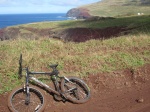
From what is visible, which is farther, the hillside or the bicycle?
the hillside

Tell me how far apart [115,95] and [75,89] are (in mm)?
1530

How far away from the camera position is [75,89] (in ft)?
30.8

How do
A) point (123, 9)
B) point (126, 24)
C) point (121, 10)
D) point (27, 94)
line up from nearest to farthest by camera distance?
point (27, 94) < point (126, 24) < point (121, 10) < point (123, 9)

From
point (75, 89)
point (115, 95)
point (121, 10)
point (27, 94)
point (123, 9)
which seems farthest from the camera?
point (123, 9)

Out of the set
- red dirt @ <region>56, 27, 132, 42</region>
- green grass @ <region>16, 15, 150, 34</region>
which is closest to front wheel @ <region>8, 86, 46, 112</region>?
green grass @ <region>16, 15, 150, 34</region>

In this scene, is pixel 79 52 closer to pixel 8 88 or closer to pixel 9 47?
pixel 9 47

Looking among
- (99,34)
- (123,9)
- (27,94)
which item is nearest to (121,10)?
(123,9)

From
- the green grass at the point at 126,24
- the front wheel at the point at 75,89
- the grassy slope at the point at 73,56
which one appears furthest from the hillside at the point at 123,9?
the front wheel at the point at 75,89

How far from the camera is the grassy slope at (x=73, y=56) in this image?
10.7 m

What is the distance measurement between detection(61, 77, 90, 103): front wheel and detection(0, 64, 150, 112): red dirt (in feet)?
0.65

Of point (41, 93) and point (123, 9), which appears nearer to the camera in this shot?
point (41, 93)

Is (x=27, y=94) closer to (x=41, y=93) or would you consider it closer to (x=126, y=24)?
(x=41, y=93)

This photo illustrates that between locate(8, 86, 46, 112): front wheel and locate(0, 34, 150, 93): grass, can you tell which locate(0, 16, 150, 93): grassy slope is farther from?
locate(8, 86, 46, 112): front wheel

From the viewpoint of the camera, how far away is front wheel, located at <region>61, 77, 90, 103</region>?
924 cm
